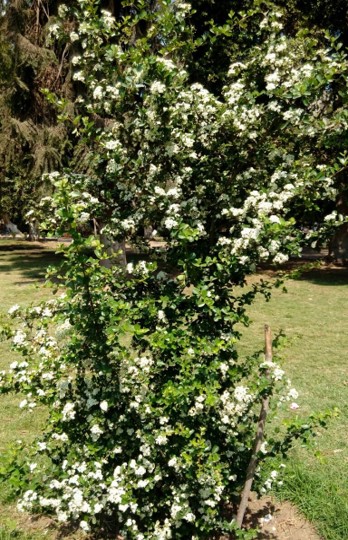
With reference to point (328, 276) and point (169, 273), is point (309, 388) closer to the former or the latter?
point (169, 273)

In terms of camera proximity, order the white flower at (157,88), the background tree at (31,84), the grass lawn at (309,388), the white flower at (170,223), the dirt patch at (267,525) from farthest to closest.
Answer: the background tree at (31,84), the grass lawn at (309,388), the dirt patch at (267,525), the white flower at (157,88), the white flower at (170,223)

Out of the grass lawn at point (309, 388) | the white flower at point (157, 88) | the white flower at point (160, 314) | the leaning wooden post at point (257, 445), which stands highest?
the white flower at point (157, 88)

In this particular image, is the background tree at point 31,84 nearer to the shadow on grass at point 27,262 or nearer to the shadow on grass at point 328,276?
the shadow on grass at point 27,262

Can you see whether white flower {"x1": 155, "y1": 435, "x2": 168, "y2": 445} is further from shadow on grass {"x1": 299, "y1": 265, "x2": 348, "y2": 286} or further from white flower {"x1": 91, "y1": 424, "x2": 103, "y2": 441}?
shadow on grass {"x1": 299, "y1": 265, "x2": 348, "y2": 286}

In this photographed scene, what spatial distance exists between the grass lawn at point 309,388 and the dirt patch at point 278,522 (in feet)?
0.24

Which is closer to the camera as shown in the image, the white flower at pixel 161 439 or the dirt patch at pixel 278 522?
the white flower at pixel 161 439

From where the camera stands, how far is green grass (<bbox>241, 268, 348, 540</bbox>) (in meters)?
3.68

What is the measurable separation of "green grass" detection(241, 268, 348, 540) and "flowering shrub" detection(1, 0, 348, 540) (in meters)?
0.71

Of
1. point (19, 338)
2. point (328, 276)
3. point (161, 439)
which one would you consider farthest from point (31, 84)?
point (161, 439)

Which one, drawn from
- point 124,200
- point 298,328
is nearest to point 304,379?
point 298,328

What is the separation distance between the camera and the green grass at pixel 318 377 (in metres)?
3.68

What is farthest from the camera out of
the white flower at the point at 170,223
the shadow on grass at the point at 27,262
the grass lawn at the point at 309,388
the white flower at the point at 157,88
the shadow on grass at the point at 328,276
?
the shadow on grass at the point at 27,262

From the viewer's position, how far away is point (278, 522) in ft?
12.0

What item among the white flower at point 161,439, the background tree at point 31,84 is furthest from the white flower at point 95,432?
the background tree at point 31,84
